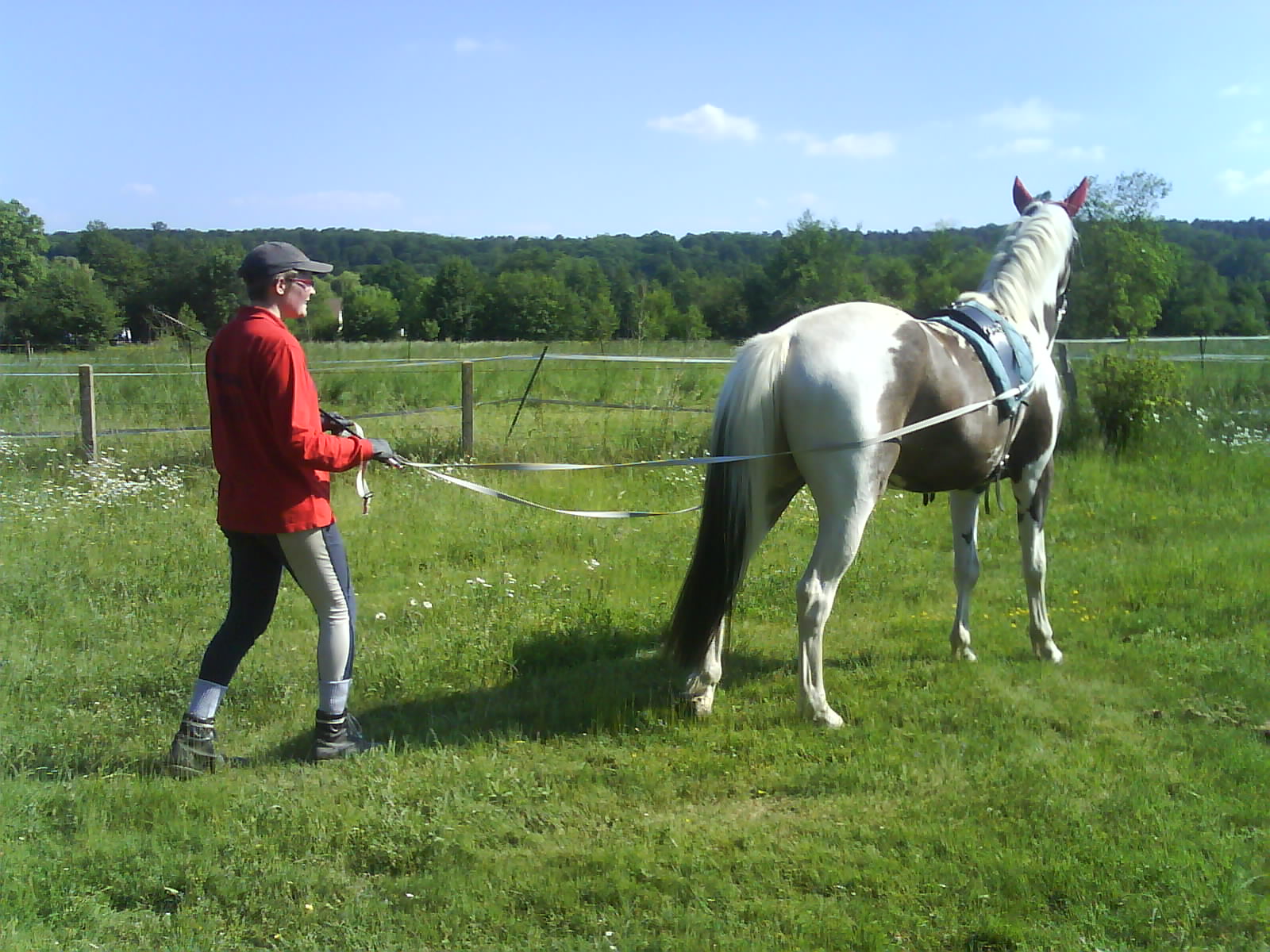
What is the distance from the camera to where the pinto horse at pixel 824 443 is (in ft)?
→ 13.3

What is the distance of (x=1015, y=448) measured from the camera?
16.8 feet

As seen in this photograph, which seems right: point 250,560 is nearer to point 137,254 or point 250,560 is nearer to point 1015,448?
point 1015,448

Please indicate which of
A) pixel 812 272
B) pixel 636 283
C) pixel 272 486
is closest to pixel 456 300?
pixel 636 283

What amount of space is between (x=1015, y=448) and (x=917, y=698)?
1.52 m

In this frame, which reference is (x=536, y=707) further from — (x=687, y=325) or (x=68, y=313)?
(x=687, y=325)

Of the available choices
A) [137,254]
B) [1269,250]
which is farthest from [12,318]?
[1269,250]

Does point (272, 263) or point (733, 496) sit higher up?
point (272, 263)

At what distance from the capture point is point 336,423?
3980mm

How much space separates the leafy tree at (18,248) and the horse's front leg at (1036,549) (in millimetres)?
8455

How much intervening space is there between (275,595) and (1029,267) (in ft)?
14.4

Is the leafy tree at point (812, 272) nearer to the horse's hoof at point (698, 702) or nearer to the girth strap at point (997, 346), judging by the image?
the girth strap at point (997, 346)

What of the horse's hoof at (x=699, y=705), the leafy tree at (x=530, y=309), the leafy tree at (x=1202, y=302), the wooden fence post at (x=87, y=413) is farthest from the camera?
the leafy tree at (x=1202, y=302)

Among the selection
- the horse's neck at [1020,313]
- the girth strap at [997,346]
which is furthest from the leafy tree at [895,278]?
the girth strap at [997,346]

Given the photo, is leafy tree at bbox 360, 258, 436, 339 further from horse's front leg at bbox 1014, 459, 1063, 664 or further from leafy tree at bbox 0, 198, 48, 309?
horse's front leg at bbox 1014, 459, 1063, 664
